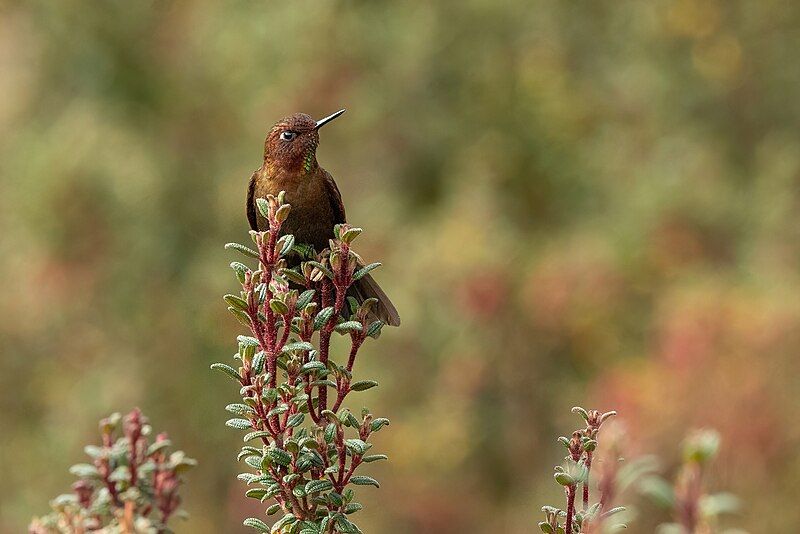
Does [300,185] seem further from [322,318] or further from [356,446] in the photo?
[356,446]

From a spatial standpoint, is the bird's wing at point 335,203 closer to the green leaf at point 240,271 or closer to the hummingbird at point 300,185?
the hummingbird at point 300,185

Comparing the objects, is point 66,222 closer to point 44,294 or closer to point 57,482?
point 44,294

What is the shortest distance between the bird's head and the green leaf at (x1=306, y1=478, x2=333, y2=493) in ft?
5.49

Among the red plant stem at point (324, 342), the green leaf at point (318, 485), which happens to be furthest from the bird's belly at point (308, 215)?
the green leaf at point (318, 485)

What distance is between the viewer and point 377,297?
2688mm

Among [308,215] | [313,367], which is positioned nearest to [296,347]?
[313,367]

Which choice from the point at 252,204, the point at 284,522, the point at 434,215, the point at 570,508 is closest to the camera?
the point at 570,508

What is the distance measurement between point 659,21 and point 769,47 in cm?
126

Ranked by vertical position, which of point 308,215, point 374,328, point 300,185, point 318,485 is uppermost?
point 300,185

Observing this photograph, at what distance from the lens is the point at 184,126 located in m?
13.0

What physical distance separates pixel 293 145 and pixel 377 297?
2.75 ft

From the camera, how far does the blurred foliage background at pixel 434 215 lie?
10.8m

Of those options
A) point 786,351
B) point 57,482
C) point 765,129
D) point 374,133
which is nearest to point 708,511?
point 786,351

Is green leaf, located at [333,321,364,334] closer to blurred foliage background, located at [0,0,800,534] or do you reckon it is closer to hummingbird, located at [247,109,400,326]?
hummingbird, located at [247,109,400,326]
